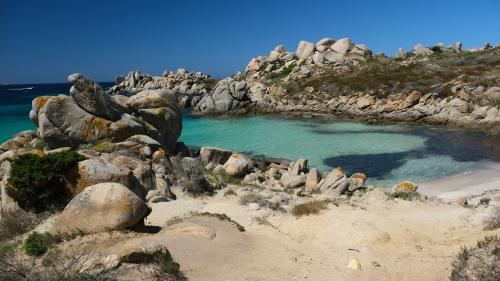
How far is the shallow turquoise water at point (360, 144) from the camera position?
2808 cm

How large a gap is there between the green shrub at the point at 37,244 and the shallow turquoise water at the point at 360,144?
20.3 meters

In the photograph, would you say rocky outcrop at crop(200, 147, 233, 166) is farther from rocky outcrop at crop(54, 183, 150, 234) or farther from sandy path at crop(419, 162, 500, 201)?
rocky outcrop at crop(54, 183, 150, 234)

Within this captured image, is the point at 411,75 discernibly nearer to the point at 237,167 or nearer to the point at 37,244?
the point at 237,167

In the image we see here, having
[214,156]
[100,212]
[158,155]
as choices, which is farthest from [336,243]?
[214,156]

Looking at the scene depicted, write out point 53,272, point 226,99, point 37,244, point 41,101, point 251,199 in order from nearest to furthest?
point 53,272
point 37,244
point 251,199
point 41,101
point 226,99

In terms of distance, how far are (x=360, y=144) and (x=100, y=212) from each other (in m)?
30.4

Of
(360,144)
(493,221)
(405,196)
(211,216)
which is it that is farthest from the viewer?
(360,144)

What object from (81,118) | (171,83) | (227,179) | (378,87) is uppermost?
(171,83)

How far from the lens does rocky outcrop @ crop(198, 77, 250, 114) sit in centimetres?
6619

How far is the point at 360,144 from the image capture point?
36875 millimetres

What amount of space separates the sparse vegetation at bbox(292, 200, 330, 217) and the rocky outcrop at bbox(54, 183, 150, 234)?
653 cm

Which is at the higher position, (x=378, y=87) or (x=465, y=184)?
(x=378, y=87)

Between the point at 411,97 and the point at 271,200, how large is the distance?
146 ft

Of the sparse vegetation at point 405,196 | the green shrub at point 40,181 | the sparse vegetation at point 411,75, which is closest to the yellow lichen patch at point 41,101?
the green shrub at point 40,181
